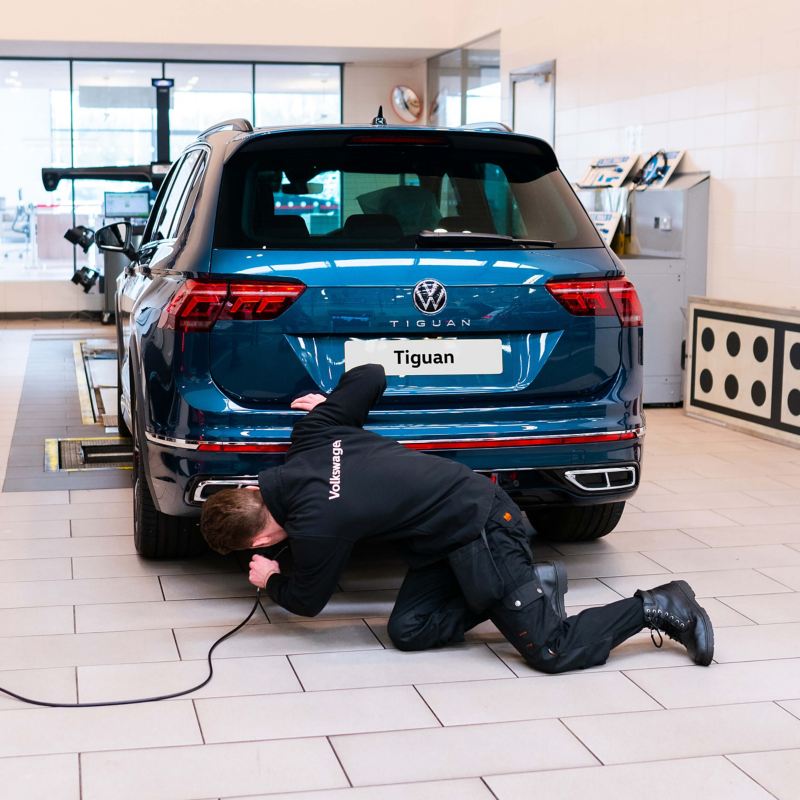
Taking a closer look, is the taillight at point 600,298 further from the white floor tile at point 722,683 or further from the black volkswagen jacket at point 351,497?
the white floor tile at point 722,683

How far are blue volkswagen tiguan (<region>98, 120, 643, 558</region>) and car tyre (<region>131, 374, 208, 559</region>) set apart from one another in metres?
0.09

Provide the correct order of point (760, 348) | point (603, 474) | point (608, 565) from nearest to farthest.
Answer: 1. point (603, 474)
2. point (608, 565)
3. point (760, 348)

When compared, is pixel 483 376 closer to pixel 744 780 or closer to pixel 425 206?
pixel 425 206

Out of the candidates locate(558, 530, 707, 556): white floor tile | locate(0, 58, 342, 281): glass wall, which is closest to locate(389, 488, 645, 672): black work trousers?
locate(558, 530, 707, 556): white floor tile

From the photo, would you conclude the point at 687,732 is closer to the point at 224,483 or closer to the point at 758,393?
the point at 224,483

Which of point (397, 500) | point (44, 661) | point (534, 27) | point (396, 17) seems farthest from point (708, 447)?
point (396, 17)

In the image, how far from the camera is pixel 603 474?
13.1 feet

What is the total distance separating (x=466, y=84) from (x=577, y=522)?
1069 cm

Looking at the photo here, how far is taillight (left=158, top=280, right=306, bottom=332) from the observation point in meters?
3.69

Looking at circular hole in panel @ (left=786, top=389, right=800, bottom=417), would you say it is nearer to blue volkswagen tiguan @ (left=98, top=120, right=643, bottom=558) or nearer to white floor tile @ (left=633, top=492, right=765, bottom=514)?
white floor tile @ (left=633, top=492, right=765, bottom=514)

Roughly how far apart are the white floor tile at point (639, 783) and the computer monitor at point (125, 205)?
1309 centimetres

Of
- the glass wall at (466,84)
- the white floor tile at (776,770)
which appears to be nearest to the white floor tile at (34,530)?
the white floor tile at (776,770)

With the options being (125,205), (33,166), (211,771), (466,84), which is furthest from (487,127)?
(33,166)

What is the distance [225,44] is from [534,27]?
4.22 metres
